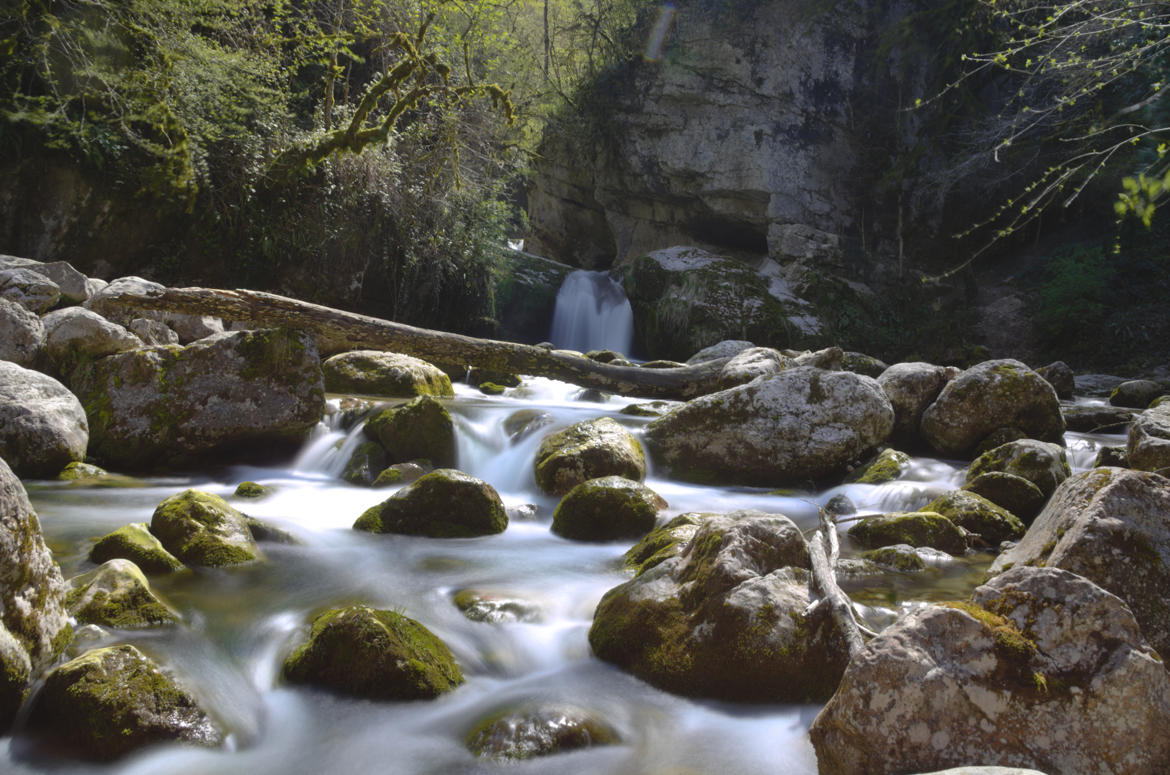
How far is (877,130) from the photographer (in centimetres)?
2066

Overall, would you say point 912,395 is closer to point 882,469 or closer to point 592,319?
point 882,469

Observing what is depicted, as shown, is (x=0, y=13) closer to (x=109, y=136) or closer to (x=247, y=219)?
(x=109, y=136)

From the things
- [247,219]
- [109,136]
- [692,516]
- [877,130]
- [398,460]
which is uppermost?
[877,130]

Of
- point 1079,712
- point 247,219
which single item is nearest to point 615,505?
point 1079,712

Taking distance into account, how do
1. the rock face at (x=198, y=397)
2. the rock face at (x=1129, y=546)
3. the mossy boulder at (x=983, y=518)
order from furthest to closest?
the rock face at (x=198, y=397) → the mossy boulder at (x=983, y=518) → the rock face at (x=1129, y=546)

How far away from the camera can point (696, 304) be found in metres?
16.6

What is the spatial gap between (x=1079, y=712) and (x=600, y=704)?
5.47 feet

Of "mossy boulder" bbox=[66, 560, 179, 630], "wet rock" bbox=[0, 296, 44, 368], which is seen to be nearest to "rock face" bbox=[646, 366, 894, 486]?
"mossy boulder" bbox=[66, 560, 179, 630]

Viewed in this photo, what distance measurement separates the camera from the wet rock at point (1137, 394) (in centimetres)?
1126

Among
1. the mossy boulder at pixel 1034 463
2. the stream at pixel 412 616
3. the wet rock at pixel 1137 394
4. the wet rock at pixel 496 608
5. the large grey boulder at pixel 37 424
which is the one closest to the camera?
the stream at pixel 412 616

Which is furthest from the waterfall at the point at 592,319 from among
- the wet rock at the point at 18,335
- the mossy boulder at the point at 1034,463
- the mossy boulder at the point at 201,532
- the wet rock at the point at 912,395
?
the mossy boulder at the point at 201,532

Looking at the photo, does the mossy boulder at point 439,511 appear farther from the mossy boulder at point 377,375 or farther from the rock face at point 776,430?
the mossy boulder at point 377,375

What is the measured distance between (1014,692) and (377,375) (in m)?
8.35

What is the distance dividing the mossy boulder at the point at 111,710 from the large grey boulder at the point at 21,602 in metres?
0.09
